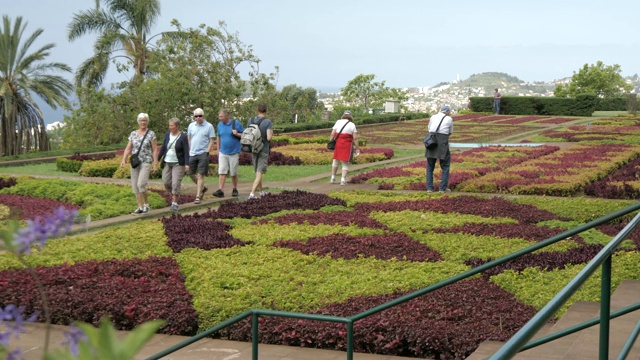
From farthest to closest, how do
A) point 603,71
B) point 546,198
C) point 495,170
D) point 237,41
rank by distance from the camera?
point 603,71, point 237,41, point 495,170, point 546,198

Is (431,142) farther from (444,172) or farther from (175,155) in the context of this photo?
(175,155)

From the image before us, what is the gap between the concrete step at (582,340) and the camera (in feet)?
16.4

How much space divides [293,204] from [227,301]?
5.88 metres

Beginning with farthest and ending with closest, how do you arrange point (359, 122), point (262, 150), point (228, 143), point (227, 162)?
point (359, 122) → point (227, 162) → point (228, 143) → point (262, 150)

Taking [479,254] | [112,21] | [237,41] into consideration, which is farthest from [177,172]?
[112,21]

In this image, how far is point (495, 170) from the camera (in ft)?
58.4

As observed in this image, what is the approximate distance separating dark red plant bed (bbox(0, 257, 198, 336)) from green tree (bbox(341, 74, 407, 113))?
54143 mm

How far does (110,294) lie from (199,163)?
638cm

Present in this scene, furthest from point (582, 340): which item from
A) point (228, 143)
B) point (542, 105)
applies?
point (542, 105)

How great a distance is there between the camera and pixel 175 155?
1316cm

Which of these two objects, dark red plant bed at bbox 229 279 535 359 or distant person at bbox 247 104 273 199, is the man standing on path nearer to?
distant person at bbox 247 104 273 199

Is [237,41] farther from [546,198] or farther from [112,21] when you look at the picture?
[546,198]

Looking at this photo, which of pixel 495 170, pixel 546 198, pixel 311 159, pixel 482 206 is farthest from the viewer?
pixel 311 159

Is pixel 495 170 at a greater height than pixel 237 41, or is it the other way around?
pixel 237 41
